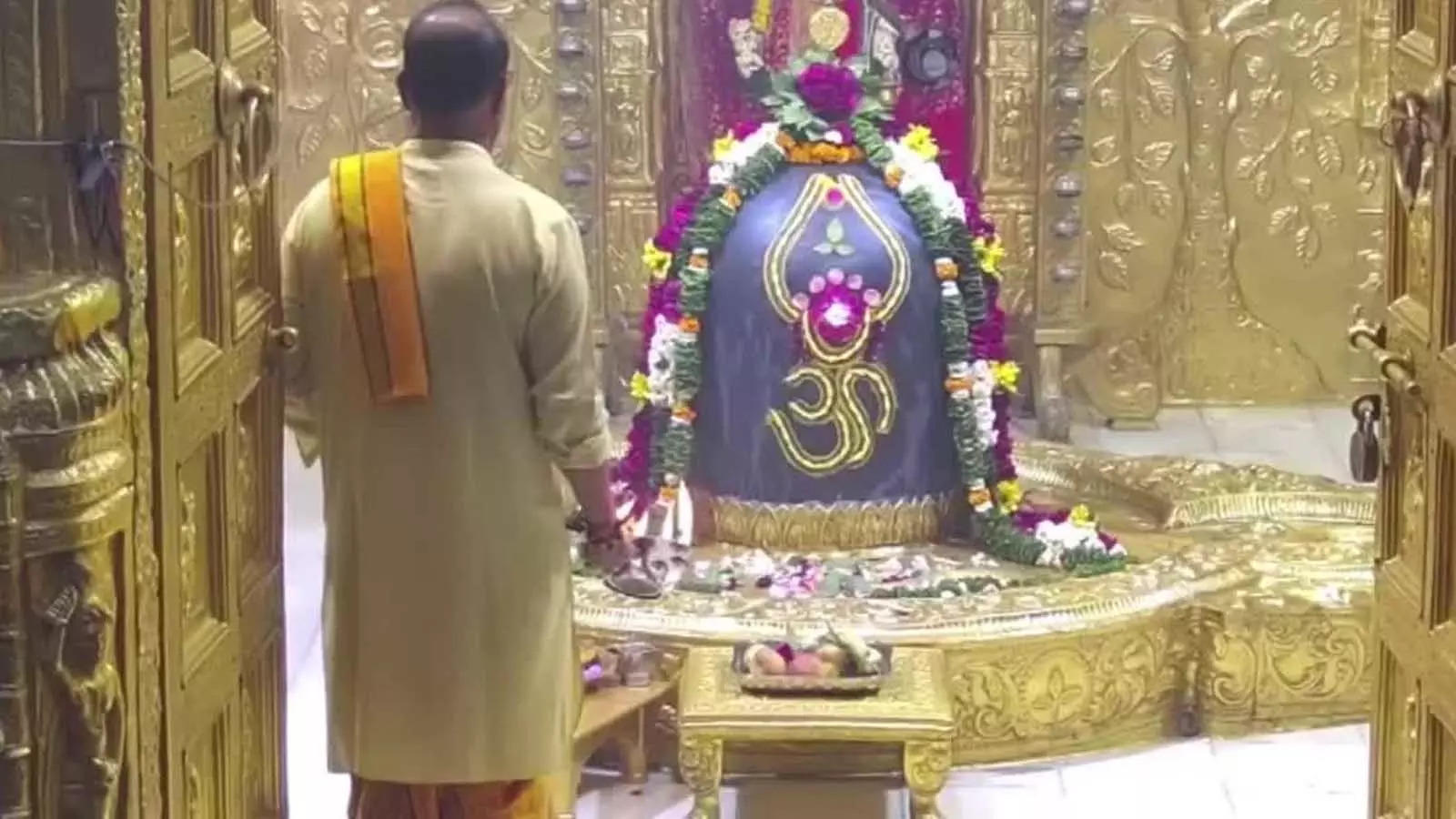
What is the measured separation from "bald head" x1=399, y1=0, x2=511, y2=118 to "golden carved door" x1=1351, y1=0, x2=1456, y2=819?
1.21 m

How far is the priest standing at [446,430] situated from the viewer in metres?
3.86

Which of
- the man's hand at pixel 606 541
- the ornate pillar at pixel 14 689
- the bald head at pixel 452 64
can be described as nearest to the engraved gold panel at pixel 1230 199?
the man's hand at pixel 606 541

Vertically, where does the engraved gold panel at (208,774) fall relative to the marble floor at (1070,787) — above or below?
above

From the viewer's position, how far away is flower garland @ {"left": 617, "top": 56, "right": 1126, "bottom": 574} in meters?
6.43

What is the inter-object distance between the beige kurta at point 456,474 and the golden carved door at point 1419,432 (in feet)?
3.57

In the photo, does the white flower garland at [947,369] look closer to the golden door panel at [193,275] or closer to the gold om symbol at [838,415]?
the gold om symbol at [838,415]

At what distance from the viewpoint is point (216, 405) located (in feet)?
11.6

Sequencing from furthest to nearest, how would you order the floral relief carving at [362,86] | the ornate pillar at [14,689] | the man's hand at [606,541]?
the floral relief carving at [362,86] < the man's hand at [606,541] < the ornate pillar at [14,689]

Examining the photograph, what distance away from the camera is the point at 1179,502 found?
7.04 metres

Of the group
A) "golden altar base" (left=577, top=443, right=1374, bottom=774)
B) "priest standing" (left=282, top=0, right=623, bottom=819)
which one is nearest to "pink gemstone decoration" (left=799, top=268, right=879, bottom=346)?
"golden altar base" (left=577, top=443, right=1374, bottom=774)

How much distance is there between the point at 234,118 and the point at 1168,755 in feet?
10.2

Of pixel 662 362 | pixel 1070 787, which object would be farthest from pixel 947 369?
pixel 1070 787

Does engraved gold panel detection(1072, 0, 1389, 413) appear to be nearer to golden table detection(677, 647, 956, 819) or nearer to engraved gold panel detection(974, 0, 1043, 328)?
engraved gold panel detection(974, 0, 1043, 328)

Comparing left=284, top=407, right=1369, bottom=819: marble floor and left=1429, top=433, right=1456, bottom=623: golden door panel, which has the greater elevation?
left=1429, top=433, right=1456, bottom=623: golden door panel
